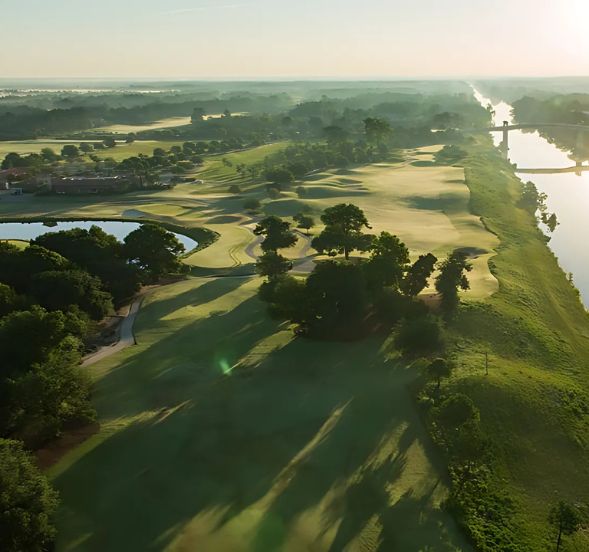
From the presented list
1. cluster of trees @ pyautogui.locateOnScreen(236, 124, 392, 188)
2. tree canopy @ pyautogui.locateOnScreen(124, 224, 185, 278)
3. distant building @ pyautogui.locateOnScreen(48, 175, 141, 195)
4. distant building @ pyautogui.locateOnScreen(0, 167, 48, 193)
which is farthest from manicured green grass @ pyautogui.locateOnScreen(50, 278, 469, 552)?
distant building @ pyautogui.locateOnScreen(0, 167, 48, 193)

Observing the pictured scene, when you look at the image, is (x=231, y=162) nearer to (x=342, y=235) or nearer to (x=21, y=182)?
(x=21, y=182)

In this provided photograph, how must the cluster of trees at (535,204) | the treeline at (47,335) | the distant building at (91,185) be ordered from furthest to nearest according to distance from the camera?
the distant building at (91,185), the cluster of trees at (535,204), the treeline at (47,335)

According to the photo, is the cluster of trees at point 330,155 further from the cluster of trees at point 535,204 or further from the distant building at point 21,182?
the cluster of trees at point 535,204

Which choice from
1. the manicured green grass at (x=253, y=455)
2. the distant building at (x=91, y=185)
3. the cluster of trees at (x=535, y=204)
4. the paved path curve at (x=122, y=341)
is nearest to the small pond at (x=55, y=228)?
the distant building at (x=91, y=185)

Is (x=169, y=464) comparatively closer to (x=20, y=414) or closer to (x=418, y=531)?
(x=20, y=414)

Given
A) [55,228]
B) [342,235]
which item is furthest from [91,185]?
[342,235]
